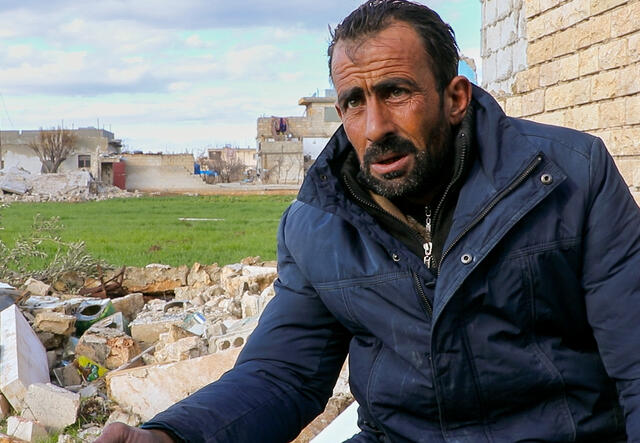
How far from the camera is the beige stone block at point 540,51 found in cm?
641

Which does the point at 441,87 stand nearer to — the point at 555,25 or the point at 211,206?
the point at 555,25

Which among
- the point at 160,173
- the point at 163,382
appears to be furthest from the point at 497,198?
the point at 160,173

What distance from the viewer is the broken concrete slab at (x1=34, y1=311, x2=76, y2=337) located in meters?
5.63

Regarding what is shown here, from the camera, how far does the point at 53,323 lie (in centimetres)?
566

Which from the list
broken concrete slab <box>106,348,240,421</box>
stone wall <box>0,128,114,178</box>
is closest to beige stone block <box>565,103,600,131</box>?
broken concrete slab <box>106,348,240,421</box>

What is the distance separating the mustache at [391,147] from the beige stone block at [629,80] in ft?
12.9

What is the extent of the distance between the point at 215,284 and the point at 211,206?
65.0 ft

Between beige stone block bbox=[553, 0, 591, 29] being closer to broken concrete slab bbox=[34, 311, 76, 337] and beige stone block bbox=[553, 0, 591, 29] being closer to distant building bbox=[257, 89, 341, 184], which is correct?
broken concrete slab bbox=[34, 311, 76, 337]

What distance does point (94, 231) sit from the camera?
17.2 meters

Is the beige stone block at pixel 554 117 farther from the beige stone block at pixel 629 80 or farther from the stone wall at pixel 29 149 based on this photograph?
the stone wall at pixel 29 149

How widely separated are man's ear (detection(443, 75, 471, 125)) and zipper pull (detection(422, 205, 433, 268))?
262 mm

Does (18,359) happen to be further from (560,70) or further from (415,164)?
(560,70)

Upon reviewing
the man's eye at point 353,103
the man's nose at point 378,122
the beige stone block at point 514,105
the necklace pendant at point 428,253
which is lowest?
the necklace pendant at point 428,253

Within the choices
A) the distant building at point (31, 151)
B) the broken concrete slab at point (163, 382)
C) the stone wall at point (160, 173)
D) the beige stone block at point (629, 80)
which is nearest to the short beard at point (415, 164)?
the broken concrete slab at point (163, 382)
